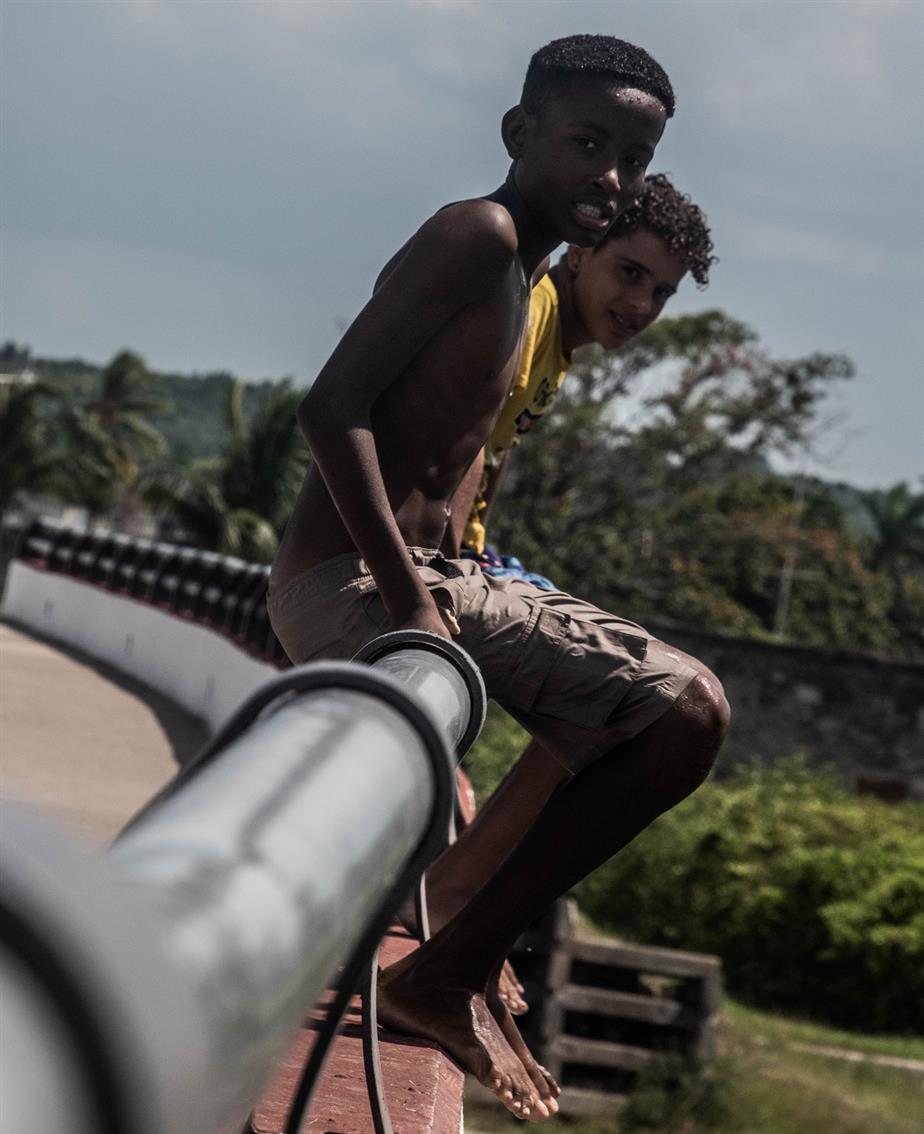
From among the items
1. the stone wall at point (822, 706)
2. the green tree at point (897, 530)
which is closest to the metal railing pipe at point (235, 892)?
the stone wall at point (822, 706)

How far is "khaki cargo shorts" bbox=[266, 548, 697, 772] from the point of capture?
273 centimetres

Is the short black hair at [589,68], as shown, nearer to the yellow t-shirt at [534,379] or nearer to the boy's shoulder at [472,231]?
the boy's shoulder at [472,231]

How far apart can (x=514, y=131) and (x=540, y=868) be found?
1.17 metres

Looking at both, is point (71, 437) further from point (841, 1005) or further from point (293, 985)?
point (293, 985)

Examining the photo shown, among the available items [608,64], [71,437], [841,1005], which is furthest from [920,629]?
[608,64]

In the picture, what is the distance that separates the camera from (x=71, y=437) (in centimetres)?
4750

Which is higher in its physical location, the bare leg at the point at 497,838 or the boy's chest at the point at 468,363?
the boy's chest at the point at 468,363

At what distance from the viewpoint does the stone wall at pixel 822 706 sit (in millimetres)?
22922

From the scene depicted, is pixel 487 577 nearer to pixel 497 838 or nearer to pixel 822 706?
pixel 497 838

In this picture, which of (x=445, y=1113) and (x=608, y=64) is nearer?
Answer: (x=445, y=1113)

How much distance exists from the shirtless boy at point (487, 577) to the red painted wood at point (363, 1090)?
6 centimetres

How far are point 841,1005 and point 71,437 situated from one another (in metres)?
36.9

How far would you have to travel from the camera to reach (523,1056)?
2.89 m

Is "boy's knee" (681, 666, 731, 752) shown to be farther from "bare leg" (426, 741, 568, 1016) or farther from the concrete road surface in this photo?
the concrete road surface
